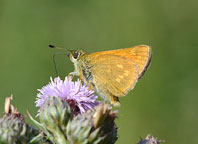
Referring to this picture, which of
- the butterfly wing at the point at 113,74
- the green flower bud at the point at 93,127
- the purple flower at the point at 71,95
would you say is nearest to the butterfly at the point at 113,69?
the butterfly wing at the point at 113,74

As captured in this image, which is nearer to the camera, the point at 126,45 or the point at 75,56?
the point at 75,56

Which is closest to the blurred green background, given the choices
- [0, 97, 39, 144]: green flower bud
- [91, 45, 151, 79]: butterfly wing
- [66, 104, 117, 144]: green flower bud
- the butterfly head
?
the butterfly head

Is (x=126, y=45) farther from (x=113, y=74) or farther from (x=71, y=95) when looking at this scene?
(x=71, y=95)

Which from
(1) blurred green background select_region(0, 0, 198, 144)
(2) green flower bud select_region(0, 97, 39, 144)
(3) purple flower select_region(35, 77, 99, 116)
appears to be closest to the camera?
(2) green flower bud select_region(0, 97, 39, 144)

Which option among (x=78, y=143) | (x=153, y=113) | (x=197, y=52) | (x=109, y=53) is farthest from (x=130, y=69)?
(x=197, y=52)

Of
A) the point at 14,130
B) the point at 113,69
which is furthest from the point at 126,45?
the point at 14,130

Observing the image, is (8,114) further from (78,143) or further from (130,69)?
(130,69)

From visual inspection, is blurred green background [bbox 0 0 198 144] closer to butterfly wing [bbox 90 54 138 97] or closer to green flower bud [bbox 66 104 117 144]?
butterfly wing [bbox 90 54 138 97]
